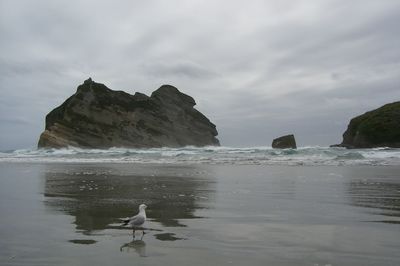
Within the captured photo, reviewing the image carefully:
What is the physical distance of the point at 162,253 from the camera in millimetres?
4727

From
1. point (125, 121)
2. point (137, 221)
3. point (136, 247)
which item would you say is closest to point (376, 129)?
point (125, 121)

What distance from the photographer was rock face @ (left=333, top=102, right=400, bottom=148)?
41.2 m

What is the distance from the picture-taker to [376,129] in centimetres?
4262

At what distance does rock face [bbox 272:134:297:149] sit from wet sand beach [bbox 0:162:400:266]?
1515 inches

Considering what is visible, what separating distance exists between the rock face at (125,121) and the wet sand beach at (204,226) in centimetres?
4697

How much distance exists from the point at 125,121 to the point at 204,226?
57.0 m

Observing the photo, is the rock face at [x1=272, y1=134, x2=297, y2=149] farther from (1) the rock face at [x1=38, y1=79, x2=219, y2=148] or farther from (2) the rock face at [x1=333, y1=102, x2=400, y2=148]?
(1) the rock face at [x1=38, y1=79, x2=219, y2=148]

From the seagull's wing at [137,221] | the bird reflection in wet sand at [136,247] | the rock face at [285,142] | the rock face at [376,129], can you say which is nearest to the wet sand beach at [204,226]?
the bird reflection in wet sand at [136,247]

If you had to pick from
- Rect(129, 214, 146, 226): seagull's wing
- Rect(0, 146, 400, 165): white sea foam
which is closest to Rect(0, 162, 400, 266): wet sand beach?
Rect(129, 214, 146, 226): seagull's wing

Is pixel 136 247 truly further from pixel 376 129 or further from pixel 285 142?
pixel 285 142

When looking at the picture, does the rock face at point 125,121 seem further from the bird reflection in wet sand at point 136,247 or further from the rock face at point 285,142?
the bird reflection in wet sand at point 136,247

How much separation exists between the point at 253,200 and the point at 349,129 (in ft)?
140

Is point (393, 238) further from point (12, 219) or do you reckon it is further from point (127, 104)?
point (127, 104)

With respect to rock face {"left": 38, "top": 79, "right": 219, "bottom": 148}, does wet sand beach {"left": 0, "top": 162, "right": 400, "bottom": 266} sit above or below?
below
